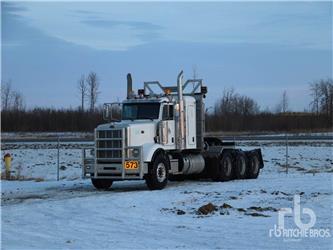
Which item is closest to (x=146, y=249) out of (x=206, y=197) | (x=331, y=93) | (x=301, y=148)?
(x=206, y=197)

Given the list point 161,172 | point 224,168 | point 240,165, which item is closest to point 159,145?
point 161,172

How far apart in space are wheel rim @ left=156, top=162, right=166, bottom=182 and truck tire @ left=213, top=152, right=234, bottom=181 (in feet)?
11.6

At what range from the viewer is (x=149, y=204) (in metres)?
14.7

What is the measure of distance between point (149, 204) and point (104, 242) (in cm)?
469

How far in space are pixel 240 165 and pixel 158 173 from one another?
5384 millimetres

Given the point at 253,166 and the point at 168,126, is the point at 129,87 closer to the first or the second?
the point at 168,126

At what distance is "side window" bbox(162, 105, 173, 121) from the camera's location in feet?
63.7

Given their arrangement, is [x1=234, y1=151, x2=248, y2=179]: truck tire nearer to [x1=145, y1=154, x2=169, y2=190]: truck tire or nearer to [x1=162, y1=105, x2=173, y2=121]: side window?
[x1=162, y1=105, x2=173, y2=121]: side window

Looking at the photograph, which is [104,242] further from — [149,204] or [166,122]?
[166,122]

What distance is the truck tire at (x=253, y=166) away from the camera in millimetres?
23531

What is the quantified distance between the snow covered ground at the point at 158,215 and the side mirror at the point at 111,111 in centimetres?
234

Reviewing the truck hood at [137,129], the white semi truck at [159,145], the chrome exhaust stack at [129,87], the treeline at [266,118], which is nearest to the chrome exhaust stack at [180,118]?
the white semi truck at [159,145]

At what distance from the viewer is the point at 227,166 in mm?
22250

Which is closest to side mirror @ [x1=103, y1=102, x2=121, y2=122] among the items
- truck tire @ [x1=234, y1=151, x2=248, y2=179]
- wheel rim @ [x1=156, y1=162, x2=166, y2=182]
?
wheel rim @ [x1=156, y1=162, x2=166, y2=182]
